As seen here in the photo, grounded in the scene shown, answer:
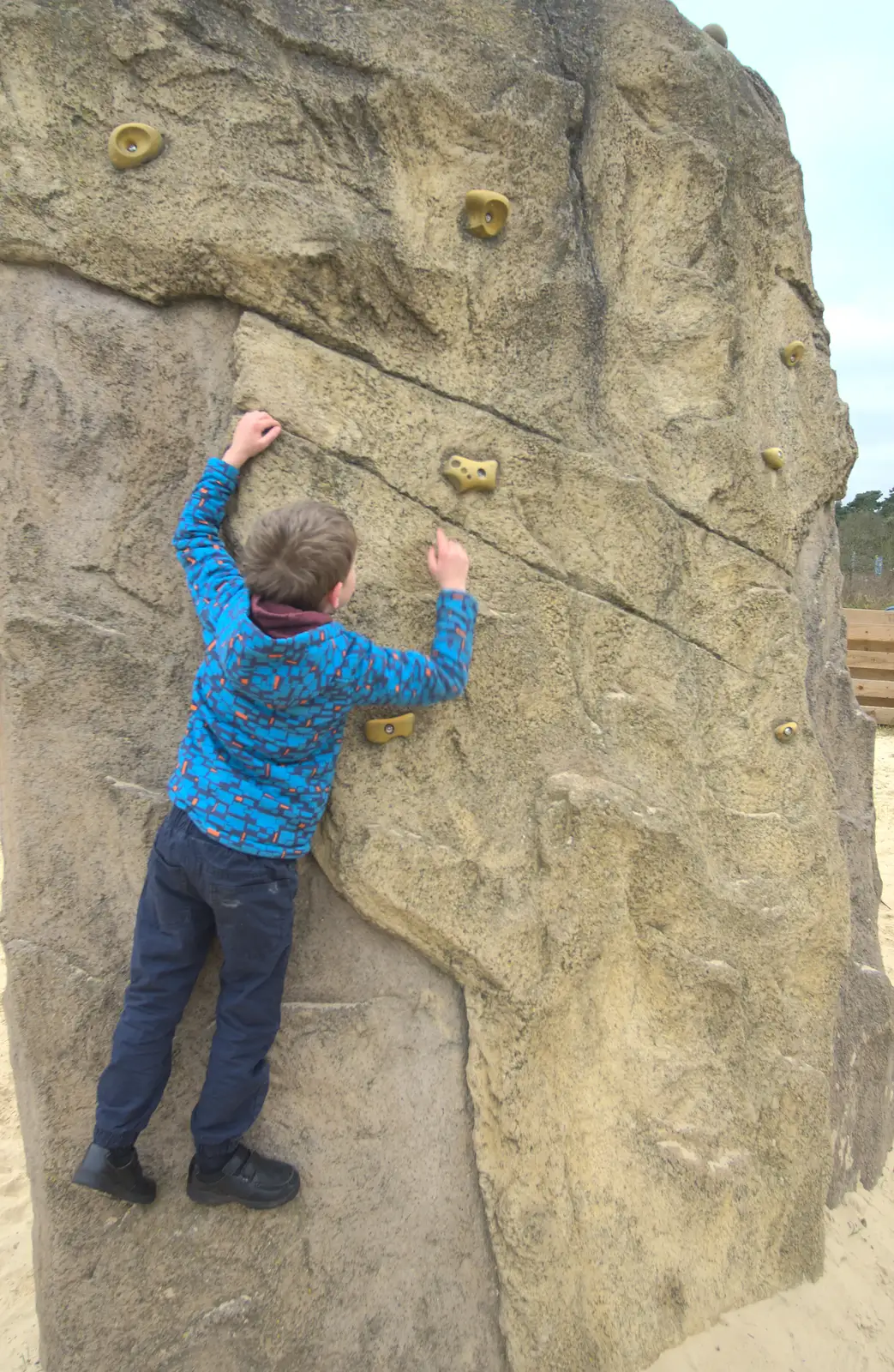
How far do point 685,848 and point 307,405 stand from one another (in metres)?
1.18

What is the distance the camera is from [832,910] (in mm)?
2057

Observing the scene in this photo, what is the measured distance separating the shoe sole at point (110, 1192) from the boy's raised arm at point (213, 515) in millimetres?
964

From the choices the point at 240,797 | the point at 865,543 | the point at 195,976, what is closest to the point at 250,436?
the point at 240,797

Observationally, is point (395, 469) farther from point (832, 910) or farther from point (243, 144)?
point (832, 910)

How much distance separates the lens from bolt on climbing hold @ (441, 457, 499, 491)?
176 cm

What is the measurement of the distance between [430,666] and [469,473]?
436mm

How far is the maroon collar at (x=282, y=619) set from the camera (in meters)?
1.41

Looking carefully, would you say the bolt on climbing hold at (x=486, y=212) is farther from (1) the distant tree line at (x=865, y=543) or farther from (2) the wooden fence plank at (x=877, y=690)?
(1) the distant tree line at (x=865, y=543)

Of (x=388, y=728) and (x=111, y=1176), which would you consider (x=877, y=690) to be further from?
(x=111, y=1176)

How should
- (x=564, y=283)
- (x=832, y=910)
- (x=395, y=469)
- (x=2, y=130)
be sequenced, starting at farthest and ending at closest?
(x=832, y=910) → (x=564, y=283) → (x=395, y=469) → (x=2, y=130)

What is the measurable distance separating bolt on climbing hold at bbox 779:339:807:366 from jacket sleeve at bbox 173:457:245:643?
1397mm

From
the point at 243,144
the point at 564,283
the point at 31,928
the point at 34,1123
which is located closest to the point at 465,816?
the point at 31,928

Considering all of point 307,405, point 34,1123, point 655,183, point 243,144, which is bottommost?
point 34,1123

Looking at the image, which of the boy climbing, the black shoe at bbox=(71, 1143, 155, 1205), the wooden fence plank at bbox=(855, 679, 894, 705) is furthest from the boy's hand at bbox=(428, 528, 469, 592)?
the wooden fence plank at bbox=(855, 679, 894, 705)
